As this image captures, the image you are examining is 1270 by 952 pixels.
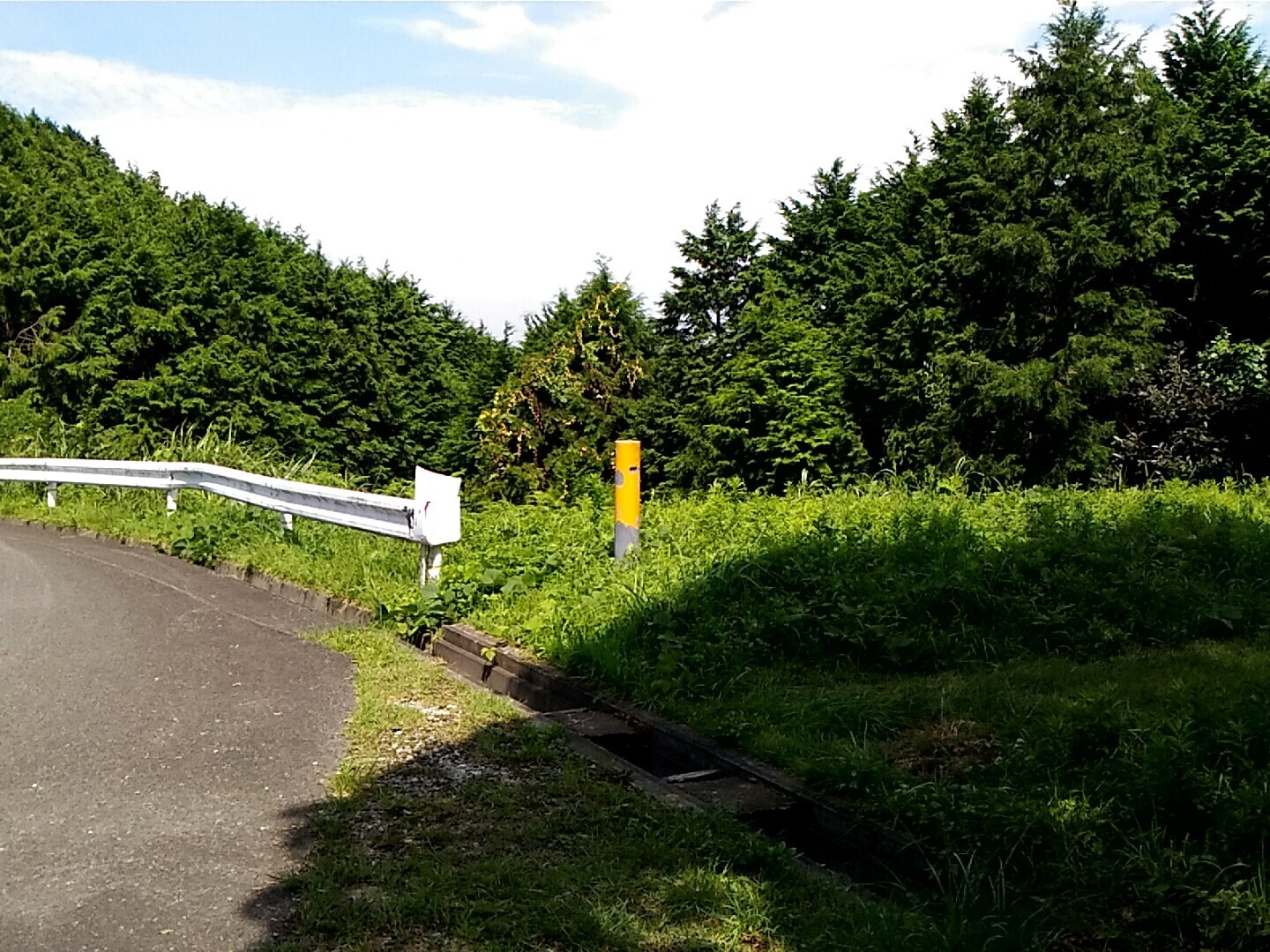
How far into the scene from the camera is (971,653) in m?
6.28

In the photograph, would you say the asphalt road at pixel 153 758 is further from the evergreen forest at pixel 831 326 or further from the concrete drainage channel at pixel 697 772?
the evergreen forest at pixel 831 326

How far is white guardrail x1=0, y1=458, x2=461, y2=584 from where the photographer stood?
8109 millimetres

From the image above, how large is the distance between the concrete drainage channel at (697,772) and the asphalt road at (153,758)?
0.99m

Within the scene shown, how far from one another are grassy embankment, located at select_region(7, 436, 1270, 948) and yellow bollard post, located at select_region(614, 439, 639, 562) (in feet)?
0.59

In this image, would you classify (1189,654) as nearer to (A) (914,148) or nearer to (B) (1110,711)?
(B) (1110,711)

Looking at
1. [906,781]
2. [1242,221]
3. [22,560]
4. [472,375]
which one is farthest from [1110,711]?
[472,375]

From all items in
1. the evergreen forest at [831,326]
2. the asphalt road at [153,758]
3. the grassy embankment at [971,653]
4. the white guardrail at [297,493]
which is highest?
the evergreen forest at [831,326]

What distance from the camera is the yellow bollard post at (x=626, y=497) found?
7926 millimetres

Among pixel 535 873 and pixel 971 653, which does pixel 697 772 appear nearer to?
pixel 535 873

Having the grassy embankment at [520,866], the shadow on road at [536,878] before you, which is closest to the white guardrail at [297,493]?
the grassy embankment at [520,866]

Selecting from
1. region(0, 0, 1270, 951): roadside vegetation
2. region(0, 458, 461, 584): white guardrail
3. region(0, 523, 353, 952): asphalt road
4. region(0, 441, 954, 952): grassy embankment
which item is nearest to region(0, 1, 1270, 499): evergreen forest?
region(0, 0, 1270, 951): roadside vegetation

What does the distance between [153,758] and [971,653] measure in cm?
420

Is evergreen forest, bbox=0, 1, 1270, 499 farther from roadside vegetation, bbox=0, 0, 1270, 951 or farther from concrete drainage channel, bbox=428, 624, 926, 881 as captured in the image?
concrete drainage channel, bbox=428, 624, 926, 881

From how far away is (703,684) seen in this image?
5.72 meters
